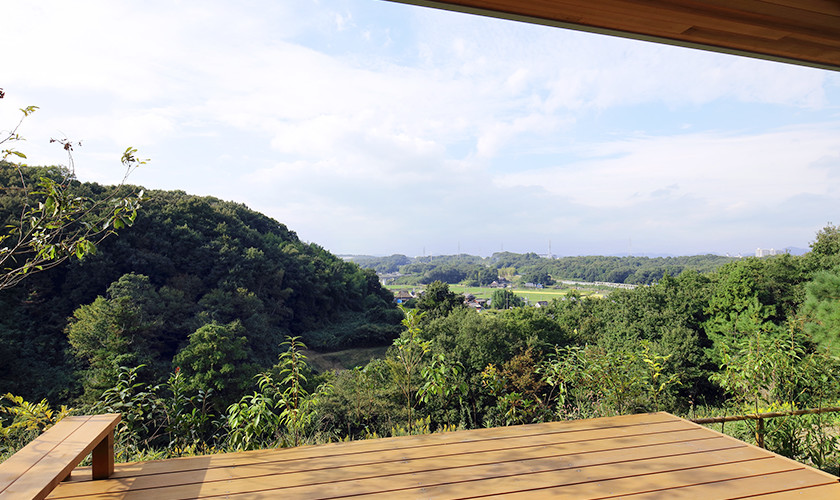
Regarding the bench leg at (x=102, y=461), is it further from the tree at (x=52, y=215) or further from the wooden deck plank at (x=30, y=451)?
the tree at (x=52, y=215)

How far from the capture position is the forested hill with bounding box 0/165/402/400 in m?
15.5

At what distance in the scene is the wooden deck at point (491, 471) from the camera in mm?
1673

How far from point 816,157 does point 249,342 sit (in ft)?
70.3

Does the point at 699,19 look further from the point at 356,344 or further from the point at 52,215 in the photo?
the point at 356,344

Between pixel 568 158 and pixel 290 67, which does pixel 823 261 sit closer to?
pixel 568 158

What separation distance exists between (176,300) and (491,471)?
21.8 metres

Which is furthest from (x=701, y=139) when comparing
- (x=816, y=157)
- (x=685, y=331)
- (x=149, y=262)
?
(x=149, y=262)

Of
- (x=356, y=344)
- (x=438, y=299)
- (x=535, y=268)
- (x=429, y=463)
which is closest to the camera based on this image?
(x=429, y=463)

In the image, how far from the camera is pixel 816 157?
8.08 m

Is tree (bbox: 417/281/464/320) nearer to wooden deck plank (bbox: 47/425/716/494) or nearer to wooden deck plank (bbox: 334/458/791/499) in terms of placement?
wooden deck plank (bbox: 47/425/716/494)

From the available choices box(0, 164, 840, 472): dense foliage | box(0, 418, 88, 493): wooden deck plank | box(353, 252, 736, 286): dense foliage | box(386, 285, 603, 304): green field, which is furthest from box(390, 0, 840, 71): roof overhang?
box(386, 285, 603, 304): green field

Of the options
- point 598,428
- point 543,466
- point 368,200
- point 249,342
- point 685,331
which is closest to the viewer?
point 543,466

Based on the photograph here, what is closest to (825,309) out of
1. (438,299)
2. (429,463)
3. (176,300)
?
(429,463)

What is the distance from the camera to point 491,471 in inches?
72.4
